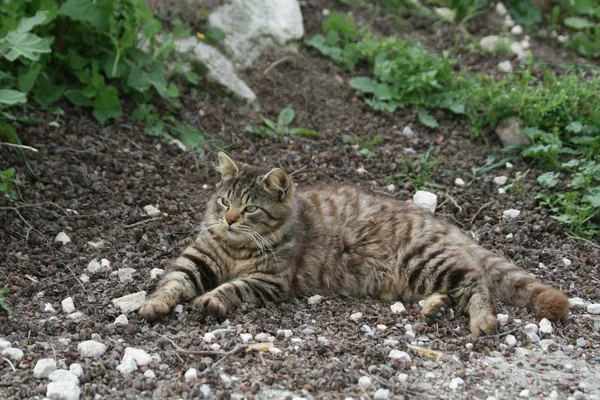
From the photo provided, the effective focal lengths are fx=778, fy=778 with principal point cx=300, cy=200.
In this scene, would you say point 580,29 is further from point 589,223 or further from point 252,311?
point 252,311

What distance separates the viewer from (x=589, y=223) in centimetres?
620

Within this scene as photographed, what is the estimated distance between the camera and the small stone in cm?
432

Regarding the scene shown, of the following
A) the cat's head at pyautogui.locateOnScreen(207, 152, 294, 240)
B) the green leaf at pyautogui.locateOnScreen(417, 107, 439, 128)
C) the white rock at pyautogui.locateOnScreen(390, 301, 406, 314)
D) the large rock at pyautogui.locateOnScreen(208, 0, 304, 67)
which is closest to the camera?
the white rock at pyautogui.locateOnScreen(390, 301, 406, 314)

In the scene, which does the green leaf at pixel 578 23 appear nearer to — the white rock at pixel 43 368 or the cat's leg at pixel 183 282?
the cat's leg at pixel 183 282

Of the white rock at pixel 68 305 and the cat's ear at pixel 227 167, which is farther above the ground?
the cat's ear at pixel 227 167

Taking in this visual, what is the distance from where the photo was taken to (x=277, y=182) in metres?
5.41

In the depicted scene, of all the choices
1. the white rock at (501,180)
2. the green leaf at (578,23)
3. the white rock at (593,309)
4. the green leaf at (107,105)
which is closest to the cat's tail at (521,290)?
the white rock at (593,309)

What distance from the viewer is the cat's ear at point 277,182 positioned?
5379 millimetres

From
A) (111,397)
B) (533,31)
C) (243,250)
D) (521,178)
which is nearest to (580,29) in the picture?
(533,31)

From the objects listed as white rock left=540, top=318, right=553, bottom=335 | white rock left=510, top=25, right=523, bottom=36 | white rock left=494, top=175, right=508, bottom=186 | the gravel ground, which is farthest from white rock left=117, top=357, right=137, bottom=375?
white rock left=510, top=25, right=523, bottom=36

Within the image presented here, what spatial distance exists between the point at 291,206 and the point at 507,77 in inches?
134

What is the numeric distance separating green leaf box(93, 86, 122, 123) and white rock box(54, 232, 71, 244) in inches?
56.9

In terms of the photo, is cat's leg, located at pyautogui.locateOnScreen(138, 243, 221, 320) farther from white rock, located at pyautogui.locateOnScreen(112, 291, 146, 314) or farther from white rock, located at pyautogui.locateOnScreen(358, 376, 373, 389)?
white rock, located at pyautogui.locateOnScreen(358, 376, 373, 389)

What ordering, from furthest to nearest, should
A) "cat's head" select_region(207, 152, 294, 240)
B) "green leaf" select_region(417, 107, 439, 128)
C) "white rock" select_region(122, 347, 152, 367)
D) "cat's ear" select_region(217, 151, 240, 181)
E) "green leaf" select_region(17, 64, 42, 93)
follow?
1. "green leaf" select_region(417, 107, 439, 128)
2. "green leaf" select_region(17, 64, 42, 93)
3. "cat's ear" select_region(217, 151, 240, 181)
4. "cat's head" select_region(207, 152, 294, 240)
5. "white rock" select_region(122, 347, 152, 367)
